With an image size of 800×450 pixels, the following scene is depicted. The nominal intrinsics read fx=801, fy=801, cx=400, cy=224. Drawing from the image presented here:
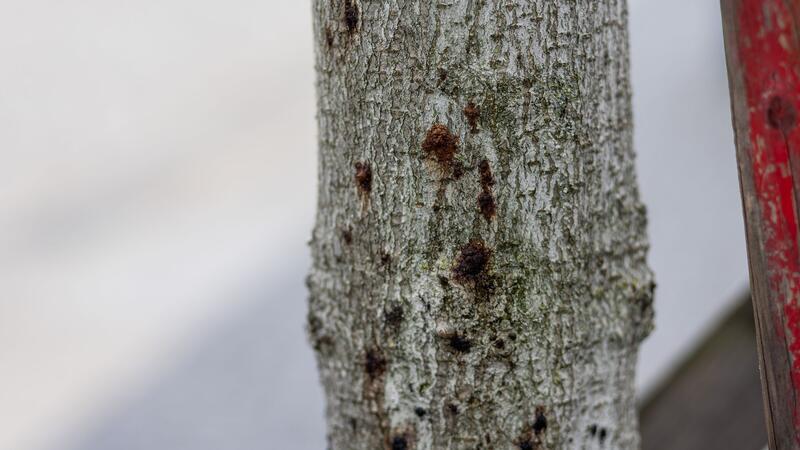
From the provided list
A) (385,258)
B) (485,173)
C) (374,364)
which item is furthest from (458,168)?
(374,364)

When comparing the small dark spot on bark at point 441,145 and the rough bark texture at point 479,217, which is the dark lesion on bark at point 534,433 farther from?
the small dark spot on bark at point 441,145

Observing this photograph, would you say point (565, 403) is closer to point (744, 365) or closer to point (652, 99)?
point (744, 365)

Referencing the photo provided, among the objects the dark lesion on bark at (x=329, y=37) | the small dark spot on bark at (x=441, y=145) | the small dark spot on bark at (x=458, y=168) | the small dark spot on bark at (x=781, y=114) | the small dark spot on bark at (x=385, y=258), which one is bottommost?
the small dark spot on bark at (x=385, y=258)

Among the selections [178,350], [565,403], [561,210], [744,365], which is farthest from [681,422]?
[178,350]

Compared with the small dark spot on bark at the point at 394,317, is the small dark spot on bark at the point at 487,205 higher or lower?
higher

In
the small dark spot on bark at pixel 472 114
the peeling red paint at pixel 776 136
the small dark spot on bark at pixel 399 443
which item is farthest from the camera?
the small dark spot on bark at pixel 399 443

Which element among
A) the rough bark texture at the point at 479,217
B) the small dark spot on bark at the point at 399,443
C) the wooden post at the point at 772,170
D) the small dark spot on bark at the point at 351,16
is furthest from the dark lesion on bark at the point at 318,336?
the wooden post at the point at 772,170

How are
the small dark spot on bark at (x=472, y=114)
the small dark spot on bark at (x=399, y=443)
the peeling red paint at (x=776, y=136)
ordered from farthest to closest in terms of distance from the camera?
the small dark spot on bark at (x=399, y=443)
the small dark spot on bark at (x=472, y=114)
the peeling red paint at (x=776, y=136)

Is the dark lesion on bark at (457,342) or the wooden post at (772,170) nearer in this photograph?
the wooden post at (772,170)
